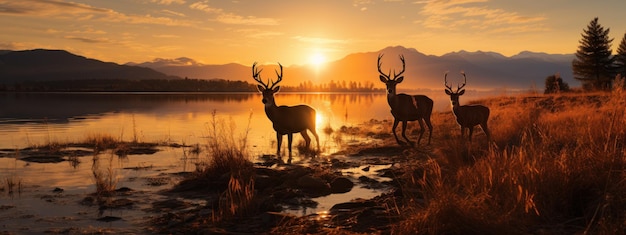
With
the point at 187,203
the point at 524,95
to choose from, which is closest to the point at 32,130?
the point at 187,203

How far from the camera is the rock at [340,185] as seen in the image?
980cm

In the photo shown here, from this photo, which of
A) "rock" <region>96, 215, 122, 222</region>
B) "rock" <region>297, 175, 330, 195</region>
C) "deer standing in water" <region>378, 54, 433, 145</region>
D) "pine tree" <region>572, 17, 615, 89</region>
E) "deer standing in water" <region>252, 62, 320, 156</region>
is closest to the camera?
"rock" <region>96, 215, 122, 222</region>

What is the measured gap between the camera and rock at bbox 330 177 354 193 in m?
9.80

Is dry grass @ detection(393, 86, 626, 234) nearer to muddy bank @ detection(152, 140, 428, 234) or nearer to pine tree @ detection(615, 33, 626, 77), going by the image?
muddy bank @ detection(152, 140, 428, 234)

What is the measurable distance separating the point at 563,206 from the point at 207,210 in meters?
5.21

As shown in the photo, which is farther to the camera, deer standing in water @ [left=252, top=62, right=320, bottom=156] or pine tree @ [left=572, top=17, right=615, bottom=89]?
pine tree @ [left=572, top=17, right=615, bottom=89]

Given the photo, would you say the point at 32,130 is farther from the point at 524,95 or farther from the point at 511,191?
the point at 524,95

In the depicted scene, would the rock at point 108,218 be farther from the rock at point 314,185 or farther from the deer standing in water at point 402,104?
the deer standing in water at point 402,104

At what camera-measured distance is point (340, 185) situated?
32.6 ft

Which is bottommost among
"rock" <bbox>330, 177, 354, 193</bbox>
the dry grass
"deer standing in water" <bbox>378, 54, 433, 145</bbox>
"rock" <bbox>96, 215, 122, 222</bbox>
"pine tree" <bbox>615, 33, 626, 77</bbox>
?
"rock" <bbox>96, 215, 122, 222</bbox>

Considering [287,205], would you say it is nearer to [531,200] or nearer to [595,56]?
[531,200]

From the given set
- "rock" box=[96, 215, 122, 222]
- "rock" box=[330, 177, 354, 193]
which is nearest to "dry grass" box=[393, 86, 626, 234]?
"rock" box=[330, 177, 354, 193]

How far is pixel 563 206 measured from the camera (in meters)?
6.38

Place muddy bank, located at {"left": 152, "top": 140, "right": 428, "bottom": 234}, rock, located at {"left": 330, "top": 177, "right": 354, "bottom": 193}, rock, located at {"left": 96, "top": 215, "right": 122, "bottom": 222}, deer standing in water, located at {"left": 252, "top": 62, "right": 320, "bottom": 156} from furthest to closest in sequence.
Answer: deer standing in water, located at {"left": 252, "top": 62, "right": 320, "bottom": 156}
rock, located at {"left": 330, "top": 177, "right": 354, "bottom": 193}
rock, located at {"left": 96, "top": 215, "right": 122, "bottom": 222}
muddy bank, located at {"left": 152, "top": 140, "right": 428, "bottom": 234}
